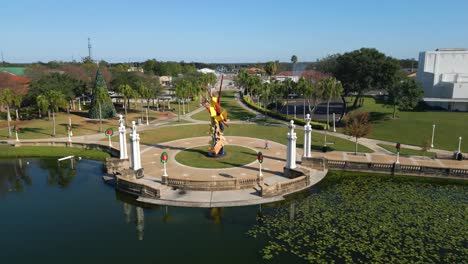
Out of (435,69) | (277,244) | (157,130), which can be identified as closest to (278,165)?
(277,244)

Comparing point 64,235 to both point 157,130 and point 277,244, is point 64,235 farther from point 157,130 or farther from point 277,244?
point 157,130

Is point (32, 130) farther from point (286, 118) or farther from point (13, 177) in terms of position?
point (286, 118)

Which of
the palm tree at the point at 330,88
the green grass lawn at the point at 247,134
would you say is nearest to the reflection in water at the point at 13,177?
the green grass lawn at the point at 247,134

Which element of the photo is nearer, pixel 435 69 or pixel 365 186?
pixel 365 186

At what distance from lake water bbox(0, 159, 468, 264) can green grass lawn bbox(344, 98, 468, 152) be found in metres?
18.2

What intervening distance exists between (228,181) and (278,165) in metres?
9.36

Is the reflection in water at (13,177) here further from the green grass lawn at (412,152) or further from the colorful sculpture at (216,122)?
the green grass lawn at (412,152)

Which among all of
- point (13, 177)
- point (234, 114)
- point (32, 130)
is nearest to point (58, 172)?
point (13, 177)

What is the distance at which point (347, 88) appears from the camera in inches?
3113

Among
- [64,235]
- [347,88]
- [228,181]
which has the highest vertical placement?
[347,88]

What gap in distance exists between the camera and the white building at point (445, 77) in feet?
263

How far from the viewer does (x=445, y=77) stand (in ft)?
292

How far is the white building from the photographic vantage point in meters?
80.1

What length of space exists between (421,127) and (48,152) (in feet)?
196
